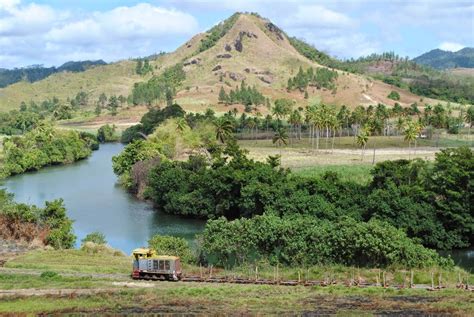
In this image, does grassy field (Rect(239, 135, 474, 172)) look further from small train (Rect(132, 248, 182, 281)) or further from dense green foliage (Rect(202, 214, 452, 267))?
small train (Rect(132, 248, 182, 281))

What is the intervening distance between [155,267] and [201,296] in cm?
684

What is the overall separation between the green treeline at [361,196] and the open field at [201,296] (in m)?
20.8

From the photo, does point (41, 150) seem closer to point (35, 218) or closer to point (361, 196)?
point (35, 218)

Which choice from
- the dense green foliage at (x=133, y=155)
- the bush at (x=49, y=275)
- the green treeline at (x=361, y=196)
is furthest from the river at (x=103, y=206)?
the bush at (x=49, y=275)

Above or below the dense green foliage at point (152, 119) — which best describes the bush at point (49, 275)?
below

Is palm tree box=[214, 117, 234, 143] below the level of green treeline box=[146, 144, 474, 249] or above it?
above

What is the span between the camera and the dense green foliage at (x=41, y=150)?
137125mm

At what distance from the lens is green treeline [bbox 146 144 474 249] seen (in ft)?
241

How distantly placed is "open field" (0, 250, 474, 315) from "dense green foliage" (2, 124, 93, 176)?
86137 millimetres

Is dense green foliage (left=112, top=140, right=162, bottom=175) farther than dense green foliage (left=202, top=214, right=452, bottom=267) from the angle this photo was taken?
Yes

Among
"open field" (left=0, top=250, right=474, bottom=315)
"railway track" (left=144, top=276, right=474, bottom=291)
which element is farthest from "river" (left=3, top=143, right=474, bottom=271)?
"railway track" (left=144, top=276, right=474, bottom=291)

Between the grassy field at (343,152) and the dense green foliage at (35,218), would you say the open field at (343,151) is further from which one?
the dense green foliage at (35,218)

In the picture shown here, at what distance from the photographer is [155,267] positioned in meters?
49.5

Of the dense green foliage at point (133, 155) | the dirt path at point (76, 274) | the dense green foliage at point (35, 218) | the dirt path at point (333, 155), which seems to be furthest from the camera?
the dirt path at point (333, 155)
